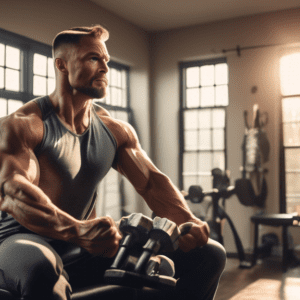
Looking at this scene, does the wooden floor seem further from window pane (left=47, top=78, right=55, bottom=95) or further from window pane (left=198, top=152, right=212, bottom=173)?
window pane (left=47, top=78, right=55, bottom=95)

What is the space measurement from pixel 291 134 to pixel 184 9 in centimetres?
181

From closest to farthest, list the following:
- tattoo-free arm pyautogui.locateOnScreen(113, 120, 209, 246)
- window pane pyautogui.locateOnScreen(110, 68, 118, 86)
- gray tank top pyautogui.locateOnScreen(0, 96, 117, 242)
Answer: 1. gray tank top pyautogui.locateOnScreen(0, 96, 117, 242)
2. tattoo-free arm pyautogui.locateOnScreen(113, 120, 209, 246)
3. window pane pyautogui.locateOnScreen(110, 68, 118, 86)

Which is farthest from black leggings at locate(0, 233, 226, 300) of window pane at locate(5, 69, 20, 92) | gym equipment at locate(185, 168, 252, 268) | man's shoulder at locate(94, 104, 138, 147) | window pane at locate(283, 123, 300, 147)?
window pane at locate(283, 123, 300, 147)

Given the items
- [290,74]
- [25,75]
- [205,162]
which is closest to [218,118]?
[205,162]

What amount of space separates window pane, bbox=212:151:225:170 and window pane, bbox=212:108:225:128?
32 centimetres

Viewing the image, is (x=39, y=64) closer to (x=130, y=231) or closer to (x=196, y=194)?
(x=196, y=194)

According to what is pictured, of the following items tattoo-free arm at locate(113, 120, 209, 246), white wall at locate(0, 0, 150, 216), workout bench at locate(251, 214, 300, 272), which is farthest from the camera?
workout bench at locate(251, 214, 300, 272)

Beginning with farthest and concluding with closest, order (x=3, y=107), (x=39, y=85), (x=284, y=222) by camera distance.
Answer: (x=284, y=222)
(x=39, y=85)
(x=3, y=107)

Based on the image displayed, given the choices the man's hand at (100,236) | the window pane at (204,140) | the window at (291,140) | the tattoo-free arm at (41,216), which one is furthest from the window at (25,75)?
the man's hand at (100,236)

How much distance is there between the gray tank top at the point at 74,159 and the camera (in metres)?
1.06

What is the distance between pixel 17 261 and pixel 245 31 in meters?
4.65

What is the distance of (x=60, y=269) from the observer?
3.12 feet

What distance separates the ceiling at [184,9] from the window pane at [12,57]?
1.27 m

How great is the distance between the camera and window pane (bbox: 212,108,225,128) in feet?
17.0
